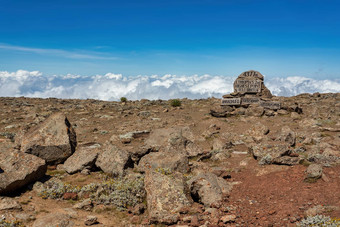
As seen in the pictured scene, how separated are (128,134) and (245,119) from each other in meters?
11.9

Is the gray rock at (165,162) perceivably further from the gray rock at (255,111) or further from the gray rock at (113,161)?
the gray rock at (255,111)

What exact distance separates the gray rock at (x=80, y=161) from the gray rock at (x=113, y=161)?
298mm

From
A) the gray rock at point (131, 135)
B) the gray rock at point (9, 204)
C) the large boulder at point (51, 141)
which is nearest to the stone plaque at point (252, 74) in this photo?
the gray rock at point (131, 135)

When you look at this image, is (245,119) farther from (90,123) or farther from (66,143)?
(66,143)

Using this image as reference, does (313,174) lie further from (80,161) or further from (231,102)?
(231,102)

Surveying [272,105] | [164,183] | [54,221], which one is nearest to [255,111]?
[272,105]

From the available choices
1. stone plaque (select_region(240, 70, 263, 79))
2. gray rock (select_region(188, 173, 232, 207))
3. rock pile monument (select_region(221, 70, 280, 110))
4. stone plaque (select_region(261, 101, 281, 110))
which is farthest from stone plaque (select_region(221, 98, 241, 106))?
gray rock (select_region(188, 173, 232, 207))

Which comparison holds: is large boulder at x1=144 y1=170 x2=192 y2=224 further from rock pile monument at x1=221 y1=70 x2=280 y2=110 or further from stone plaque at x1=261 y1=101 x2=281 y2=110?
rock pile monument at x1=221 y1=70 x2=280 y2=110

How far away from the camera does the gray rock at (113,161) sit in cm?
1188

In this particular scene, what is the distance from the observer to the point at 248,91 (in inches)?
1187

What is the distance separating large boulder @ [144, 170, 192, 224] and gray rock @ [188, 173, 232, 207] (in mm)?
437

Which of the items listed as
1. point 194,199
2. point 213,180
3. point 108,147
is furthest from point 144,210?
point 108,147

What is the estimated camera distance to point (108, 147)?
12.5 metres

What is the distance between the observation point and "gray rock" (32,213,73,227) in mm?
7348
